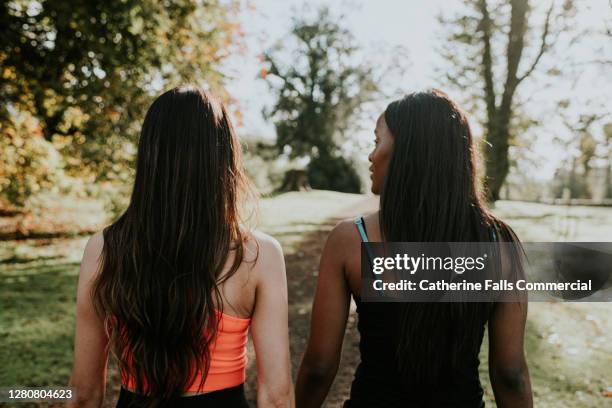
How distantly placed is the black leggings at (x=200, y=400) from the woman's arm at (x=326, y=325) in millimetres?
399

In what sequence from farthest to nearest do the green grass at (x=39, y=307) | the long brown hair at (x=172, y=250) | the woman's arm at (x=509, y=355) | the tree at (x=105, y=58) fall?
the tree at (x=105, y=58), the green grass at (x=39, y=307), the woman's arm at (x=509, y=355), the long brown hair at (x=172, y=250)

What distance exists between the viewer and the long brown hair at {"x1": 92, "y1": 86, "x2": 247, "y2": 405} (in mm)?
1738

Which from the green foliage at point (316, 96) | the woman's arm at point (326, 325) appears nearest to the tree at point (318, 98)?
the green foliage at point (316, 96)

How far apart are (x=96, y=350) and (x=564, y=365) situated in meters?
4.89

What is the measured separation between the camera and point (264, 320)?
1.84 metres

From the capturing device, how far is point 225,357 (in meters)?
1.84

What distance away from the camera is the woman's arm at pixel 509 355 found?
2.03 metres

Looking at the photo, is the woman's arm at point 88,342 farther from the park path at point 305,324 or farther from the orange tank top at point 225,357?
the park path at point 305,324

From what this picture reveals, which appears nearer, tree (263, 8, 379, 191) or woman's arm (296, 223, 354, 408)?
woman's arm (296, 223, 354, 408)

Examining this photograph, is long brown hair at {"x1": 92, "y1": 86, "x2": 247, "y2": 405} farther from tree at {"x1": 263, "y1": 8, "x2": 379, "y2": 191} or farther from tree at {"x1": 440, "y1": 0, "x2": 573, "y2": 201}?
tree at {"x1": 263, "y1": 8, "x2": 379, "y2": 191}

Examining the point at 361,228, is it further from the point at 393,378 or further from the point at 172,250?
the point at 172,250

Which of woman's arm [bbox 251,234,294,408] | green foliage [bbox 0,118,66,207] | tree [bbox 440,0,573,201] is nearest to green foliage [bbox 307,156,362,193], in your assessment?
tree [bbox 440,0,573,201]

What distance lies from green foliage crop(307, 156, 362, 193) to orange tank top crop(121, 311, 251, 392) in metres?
32.5

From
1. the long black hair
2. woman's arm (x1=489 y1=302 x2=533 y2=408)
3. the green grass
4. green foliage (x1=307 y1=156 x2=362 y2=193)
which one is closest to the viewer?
the long black hair
